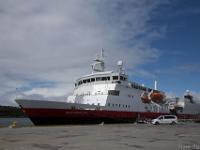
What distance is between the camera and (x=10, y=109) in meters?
151

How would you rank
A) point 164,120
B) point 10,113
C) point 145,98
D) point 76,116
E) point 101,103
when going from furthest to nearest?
point 10,113
point 145,98
point 164,120
point 101,103
point 76,116

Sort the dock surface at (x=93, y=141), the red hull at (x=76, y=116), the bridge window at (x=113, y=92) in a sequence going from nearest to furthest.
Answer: the dock surface at (x=93, y=141)
the red hull at (x=76, y=116)
the bridge window at (x=113, y=92)

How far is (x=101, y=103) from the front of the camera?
38.2 metres

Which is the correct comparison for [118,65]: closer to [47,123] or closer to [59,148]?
[47,123]

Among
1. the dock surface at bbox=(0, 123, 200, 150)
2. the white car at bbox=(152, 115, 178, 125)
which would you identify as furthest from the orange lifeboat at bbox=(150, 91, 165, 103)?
the dock surface at bbox=(0, 123, 200, 150)

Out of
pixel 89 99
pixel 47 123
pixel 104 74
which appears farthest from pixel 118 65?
pixel 47 123

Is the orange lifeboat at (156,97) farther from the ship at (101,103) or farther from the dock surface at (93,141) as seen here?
the dock surface at (93,141)

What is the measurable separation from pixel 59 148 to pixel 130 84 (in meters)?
30.6

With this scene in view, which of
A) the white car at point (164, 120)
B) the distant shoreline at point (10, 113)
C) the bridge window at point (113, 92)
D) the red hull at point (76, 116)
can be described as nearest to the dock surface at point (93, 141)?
the red hull at point (76, 116)

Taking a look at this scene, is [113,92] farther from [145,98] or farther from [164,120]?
[164,120]

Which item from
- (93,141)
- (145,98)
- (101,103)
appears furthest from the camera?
(145,98)

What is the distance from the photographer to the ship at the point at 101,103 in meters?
32.2

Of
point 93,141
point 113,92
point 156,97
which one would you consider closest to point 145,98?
point 156,97

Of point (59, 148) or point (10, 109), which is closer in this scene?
point (59, 148)
